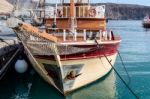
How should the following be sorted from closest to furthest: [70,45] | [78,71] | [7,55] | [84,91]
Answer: [70,45]
[78,71]
[84,91]
[7,55]

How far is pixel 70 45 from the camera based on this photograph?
67.5ft

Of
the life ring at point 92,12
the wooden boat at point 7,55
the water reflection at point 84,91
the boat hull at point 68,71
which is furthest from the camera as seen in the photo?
the wooden boat at point 7,55

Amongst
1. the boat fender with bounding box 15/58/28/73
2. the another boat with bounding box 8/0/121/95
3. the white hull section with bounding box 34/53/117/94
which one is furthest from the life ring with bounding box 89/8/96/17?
the boat fender with bounding box 15/58/28/73

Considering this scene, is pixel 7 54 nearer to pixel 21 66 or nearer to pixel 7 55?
pixel 7 55

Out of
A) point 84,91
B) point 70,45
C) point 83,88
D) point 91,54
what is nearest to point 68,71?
point 70,45

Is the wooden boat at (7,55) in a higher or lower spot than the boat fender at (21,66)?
higher

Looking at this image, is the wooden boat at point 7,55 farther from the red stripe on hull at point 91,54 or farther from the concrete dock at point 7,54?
the red stripe on hull at point 91,54

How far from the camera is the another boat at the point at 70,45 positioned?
67.4 feet

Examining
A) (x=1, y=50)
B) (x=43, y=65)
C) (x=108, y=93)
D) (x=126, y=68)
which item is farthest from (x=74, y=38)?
(x=126, y=68)

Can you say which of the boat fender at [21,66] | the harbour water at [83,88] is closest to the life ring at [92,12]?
the harbour water at [83,88]

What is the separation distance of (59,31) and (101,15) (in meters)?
2.72

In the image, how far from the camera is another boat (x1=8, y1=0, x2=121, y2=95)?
20.5 m

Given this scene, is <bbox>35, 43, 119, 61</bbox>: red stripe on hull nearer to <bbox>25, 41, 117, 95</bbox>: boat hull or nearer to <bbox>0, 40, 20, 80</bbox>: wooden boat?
<bbox>25, 41, 117, 95</bbox>: boat hull

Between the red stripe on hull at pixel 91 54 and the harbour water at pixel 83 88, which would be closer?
the red stripe on hull at pixel 91 54
